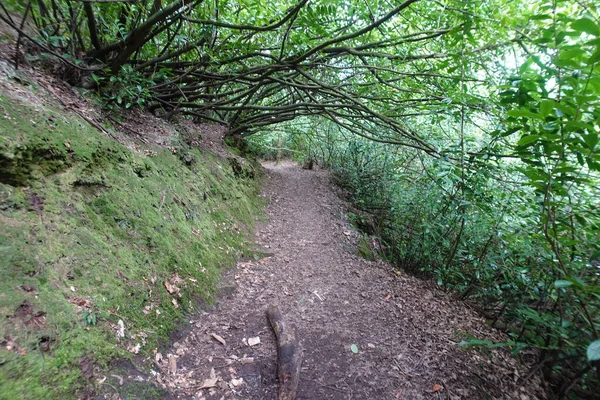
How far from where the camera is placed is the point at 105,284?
7.25ft

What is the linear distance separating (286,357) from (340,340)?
76 cm

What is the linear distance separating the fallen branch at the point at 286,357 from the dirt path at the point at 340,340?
0.25ft

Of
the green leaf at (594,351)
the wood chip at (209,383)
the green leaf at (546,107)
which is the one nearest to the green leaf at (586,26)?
the green leaf at (546,107)

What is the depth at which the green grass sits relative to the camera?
1.60 meters

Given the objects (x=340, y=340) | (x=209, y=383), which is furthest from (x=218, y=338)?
(x=340, y=340)

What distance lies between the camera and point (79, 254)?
2.16 m

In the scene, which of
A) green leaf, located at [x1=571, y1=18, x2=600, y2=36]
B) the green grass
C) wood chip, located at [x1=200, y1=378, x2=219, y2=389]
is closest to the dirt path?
wood chip, located at [x1=200, y1=378, x2=219, y2=389]

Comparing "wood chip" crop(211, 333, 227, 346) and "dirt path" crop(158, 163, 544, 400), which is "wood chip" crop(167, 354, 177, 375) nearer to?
"dirt path" crop(158, 163, 544, 400)

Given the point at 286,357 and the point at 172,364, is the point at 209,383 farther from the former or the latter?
the point at 286,357

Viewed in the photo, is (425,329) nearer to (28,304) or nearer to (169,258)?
(169,258)

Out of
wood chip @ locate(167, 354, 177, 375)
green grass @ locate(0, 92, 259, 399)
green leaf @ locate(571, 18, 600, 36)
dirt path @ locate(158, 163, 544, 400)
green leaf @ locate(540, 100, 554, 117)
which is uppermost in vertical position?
green leaf @ locate(571, 18, 600, 36)

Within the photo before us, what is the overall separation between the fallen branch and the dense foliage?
188cm

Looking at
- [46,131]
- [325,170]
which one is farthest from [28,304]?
[325,170]

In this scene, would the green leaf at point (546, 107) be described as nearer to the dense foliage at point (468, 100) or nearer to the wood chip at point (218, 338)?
the dense foliage at point (468, 100)
